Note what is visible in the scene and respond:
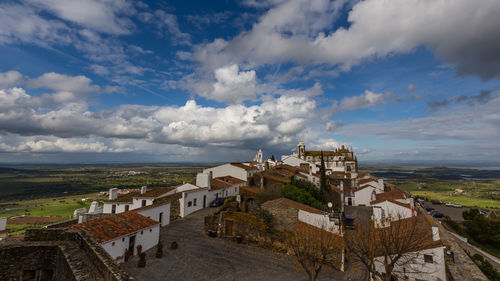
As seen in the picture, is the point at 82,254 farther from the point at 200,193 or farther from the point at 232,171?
the point at 232,171

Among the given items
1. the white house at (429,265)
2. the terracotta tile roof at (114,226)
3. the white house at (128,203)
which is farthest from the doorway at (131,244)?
the white house at (429,265)

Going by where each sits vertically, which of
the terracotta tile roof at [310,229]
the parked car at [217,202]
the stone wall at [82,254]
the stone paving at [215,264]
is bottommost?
the stone paving at [215,264]

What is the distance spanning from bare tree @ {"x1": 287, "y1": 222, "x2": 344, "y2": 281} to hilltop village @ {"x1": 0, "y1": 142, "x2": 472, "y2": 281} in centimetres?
8

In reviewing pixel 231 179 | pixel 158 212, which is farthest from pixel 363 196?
pixel 158 212

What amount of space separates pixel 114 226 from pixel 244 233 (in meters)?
11.5

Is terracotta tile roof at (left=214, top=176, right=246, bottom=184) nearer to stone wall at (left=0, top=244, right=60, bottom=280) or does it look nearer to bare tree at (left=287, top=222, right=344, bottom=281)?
bare tree at (left=287, top=222, right=344, bottom=281)

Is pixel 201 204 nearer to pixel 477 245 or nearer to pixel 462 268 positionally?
pixel 462 268

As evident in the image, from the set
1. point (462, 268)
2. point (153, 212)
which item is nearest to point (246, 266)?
point (153, 212)

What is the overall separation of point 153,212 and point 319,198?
27466 millimetres

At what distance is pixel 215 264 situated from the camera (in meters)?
18.0

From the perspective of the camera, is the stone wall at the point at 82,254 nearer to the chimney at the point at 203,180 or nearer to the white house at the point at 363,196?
the chimney at the point at 203,180

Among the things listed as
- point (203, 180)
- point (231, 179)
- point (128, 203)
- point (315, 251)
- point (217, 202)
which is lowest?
point (217, 202)

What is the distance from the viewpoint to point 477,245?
38.9 metres

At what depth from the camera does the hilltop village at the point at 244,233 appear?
10484 millimetres
